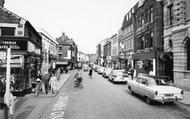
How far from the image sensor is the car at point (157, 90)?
8430 millimetres

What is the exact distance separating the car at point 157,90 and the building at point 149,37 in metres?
10.1

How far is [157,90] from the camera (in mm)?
8492

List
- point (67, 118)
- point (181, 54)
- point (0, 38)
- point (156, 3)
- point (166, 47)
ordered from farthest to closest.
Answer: point (156, 3) → point (166, 47) → point (181, 54) → point (0, 38) → point (67, 118)

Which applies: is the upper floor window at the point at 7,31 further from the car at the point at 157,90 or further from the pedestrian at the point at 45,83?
the car at the point at 157,90

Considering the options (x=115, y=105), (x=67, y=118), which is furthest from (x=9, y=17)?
(x=115, y=105)

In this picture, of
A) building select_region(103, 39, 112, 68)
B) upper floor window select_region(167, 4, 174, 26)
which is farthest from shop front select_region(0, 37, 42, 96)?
building select_region(103, 39, 112, 68)

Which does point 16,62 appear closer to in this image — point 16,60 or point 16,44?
point 16,60

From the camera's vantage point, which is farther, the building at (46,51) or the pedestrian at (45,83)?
the building at (46,51)

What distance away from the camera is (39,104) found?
9.22 meters

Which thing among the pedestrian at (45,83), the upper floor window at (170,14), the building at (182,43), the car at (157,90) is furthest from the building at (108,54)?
the car at (157,90)

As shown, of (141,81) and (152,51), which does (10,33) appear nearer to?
(141,81)

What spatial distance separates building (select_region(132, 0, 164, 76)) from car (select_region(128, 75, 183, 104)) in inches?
399

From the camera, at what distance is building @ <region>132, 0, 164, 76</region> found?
20047 millimetres

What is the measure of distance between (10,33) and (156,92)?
1144 cm
